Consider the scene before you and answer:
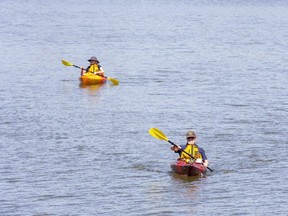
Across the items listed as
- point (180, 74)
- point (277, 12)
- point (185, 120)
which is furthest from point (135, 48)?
point (277, 12)

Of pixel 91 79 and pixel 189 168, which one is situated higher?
pixel 91 79

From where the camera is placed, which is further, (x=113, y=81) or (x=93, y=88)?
(x=113, y=81)

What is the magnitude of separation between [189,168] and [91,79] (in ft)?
56.4

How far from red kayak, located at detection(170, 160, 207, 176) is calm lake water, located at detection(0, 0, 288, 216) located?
8.2 inches

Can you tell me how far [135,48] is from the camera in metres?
58.8

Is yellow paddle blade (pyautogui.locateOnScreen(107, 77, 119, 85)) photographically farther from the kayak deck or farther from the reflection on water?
the reflection on water

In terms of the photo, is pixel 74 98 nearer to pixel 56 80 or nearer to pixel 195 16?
pixel 56 80

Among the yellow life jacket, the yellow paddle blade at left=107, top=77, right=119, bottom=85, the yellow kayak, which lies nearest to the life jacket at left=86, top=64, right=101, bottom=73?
the yellow life jacket

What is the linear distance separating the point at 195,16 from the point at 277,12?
12586 millimetres

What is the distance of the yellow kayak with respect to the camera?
41.5 meters

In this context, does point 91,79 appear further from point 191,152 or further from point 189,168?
point 189,168

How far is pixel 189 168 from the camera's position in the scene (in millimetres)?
25031

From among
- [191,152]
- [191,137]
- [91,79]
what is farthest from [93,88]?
[191,137]

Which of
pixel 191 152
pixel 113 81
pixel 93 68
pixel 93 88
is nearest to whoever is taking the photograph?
pixel 191 152
